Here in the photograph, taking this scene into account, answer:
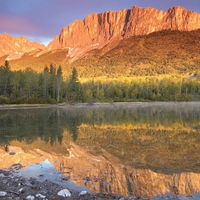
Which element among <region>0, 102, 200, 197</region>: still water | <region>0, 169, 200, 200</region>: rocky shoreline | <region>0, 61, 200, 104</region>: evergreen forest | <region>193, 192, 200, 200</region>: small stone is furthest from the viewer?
<region>0, 61, 200, 104</region>: evergreen forest

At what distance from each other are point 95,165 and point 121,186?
3.29 m

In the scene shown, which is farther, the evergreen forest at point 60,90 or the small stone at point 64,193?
the evergreen forest at point 60,90

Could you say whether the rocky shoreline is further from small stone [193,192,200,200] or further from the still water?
the still water

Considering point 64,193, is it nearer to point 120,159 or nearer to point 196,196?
point 196,196

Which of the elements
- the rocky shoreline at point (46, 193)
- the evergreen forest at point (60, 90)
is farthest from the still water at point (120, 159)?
the evergreen forest at point (60, 90)

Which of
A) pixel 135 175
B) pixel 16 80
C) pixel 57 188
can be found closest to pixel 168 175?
pixel 135 175

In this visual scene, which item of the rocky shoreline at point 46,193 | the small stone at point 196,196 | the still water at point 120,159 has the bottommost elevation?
the still water at point 120,159

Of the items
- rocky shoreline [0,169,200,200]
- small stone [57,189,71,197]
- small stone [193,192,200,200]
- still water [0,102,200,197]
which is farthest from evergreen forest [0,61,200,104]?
small stone [193,192,200,200]

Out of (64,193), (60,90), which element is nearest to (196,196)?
(64,193)

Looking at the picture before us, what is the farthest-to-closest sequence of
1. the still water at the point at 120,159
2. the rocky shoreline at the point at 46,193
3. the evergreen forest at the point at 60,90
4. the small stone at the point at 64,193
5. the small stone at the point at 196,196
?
1. the evergreen forest at the point at 60,90
2. the still water at the point at 120,159
3. the small stone at the point at 196,196
4. the small stone at the point at 64,193
5. the rocky shoreline at the point at 46,193

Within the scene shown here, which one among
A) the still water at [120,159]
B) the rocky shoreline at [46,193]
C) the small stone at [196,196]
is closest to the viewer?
the rocky shoreline at [46,193]

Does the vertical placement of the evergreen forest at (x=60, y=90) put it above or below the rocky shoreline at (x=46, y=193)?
above

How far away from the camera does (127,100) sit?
10575cm

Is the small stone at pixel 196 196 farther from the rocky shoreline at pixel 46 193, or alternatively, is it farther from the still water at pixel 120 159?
the still water at pixel 120 159
